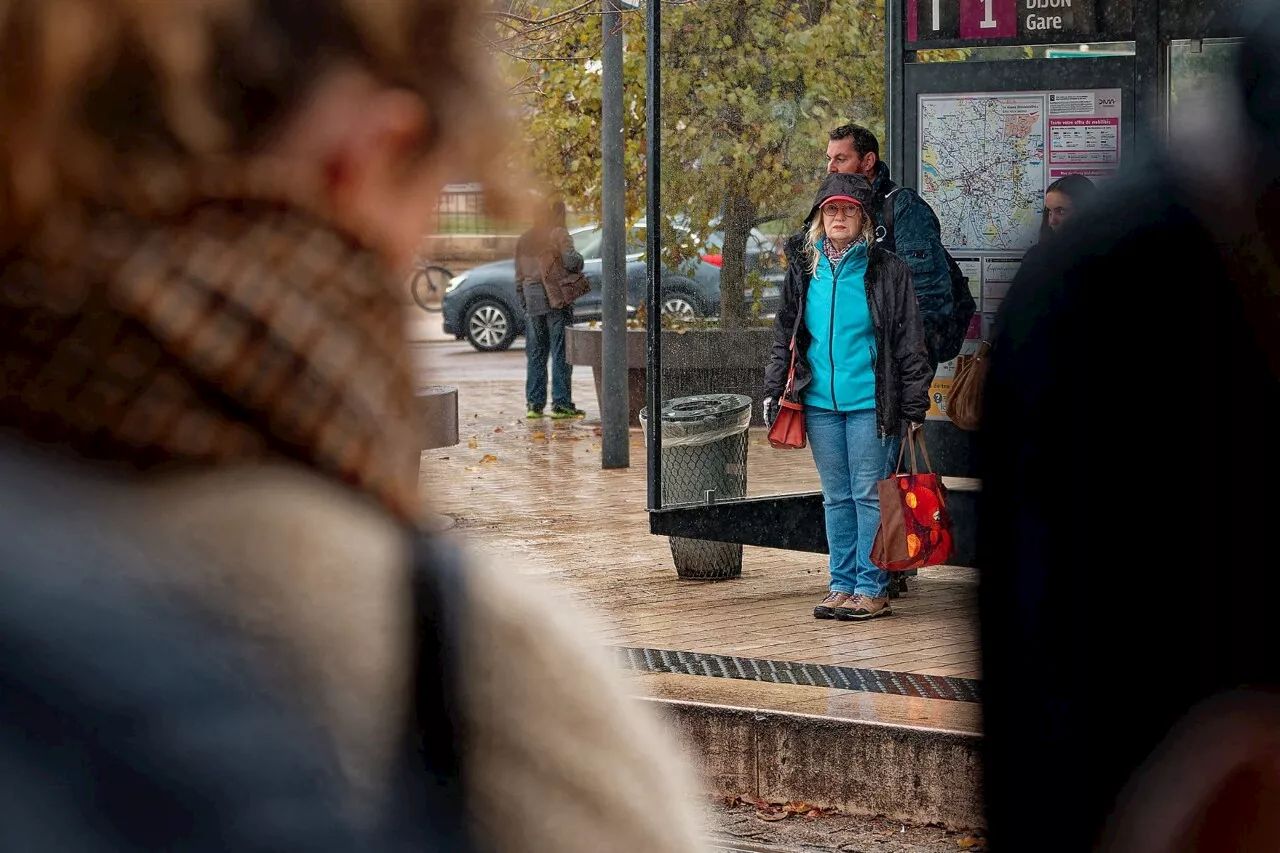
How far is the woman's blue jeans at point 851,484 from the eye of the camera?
7.56 m

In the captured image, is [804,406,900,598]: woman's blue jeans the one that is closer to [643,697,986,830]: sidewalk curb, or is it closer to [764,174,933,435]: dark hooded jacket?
[764,174,933,435]: dark hooded jacket

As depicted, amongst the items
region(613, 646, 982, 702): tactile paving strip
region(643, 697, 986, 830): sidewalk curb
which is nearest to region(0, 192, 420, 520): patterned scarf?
region(643, 697, 986, 830): sidewalk curb

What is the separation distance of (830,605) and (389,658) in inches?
277

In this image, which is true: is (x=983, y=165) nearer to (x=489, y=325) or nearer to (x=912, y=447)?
(x=912, y=447)

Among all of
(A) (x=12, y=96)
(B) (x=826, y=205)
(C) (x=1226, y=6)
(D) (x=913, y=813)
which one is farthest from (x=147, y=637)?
(C) (x=1226, y=6)

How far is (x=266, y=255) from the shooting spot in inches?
34.3

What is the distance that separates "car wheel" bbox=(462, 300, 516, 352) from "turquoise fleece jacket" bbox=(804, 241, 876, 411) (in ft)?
54.8

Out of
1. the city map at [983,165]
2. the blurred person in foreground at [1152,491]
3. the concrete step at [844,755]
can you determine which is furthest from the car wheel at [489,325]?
the blurred person in foreground at [1152,491]

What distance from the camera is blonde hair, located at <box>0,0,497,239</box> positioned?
79 cm

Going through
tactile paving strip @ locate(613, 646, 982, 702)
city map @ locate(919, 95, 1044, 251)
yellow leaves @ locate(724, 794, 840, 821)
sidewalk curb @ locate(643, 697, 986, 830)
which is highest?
city map @ locate(919, 95, 1044, 251)

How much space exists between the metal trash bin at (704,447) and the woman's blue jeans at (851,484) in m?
0.71

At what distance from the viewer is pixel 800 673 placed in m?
6.45

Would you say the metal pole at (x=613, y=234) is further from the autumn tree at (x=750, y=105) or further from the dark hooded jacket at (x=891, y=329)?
the dark hooded jacket at (x=891, y=329)

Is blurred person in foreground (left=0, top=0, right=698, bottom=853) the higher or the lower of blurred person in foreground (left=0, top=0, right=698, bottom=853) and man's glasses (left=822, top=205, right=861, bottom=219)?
the lower
